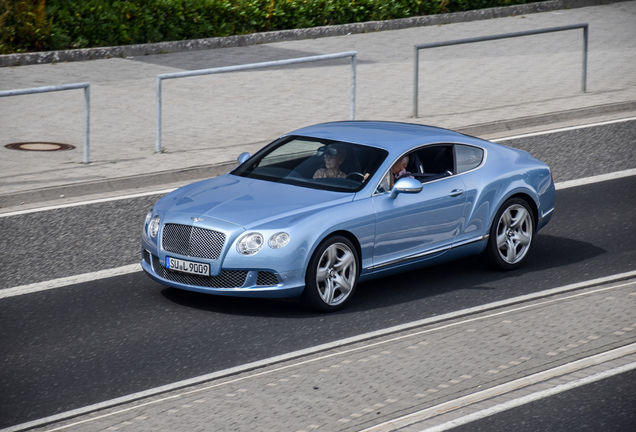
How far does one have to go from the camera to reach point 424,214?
8.88 metres

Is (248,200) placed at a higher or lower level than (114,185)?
higher

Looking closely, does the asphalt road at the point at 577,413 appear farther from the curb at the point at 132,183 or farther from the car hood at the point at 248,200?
the curb at the point at 132,183

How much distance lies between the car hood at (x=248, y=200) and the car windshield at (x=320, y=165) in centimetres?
16

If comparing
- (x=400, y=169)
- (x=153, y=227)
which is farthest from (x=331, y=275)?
(x=153, y=227)

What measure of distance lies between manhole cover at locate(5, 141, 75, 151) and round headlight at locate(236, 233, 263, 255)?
692 cm

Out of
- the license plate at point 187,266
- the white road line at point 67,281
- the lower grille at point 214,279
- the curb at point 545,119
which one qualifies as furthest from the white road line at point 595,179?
the license plate at point 187,266

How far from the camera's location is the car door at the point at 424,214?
8.62 metres

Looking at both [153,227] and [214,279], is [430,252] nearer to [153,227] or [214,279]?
[214,279]

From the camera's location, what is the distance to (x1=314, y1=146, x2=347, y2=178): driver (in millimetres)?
8859

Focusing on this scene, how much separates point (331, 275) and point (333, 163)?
3.83 feet

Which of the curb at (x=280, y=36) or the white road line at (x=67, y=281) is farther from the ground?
the curb at (x=280, y=36)

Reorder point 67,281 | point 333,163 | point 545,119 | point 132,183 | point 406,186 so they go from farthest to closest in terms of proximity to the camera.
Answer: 1. point 545,119
2. point 132,183
3. point 67,281
4. point 333,163
5. point 406,186

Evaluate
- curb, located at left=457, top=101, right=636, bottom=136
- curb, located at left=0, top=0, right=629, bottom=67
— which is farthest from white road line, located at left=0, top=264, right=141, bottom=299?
curb, located at left=0, top=0, right=629, bottom=67

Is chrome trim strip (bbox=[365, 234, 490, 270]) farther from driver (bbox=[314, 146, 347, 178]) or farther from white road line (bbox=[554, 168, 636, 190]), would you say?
white road line (bbox=[554, 168, 636, 190])
